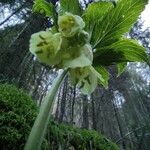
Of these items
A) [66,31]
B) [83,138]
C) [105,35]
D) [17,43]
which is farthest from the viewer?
[17,43]

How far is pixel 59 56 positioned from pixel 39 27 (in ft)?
16.3

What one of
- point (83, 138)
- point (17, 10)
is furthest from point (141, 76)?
point (83, 138)

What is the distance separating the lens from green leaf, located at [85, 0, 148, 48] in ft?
6.09

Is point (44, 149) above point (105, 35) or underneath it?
underneath

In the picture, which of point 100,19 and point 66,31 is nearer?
point 66,31

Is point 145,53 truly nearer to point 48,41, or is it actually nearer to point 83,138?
point 48,41

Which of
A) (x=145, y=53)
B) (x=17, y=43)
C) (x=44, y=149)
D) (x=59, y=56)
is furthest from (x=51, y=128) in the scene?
(x=17, y=43)

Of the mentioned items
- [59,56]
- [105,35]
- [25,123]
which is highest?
[105,35]

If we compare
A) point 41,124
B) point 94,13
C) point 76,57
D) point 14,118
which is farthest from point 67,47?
point 14,118

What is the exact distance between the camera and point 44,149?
2.32m

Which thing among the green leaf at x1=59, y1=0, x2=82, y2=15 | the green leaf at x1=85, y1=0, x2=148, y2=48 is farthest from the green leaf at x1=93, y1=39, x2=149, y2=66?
the green leaf at x1=59, y1=0, x2=82, y2=15

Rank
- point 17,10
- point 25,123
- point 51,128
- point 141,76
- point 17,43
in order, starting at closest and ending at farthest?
point 25,123 < point 51,128 < point 17,43 < point 17,10 < point 141,76

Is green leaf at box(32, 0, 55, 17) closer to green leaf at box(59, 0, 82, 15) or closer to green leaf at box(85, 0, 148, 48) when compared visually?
green leaf at box(59, 0, 82, 15)

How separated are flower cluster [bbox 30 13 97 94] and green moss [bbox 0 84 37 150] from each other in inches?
33.7
